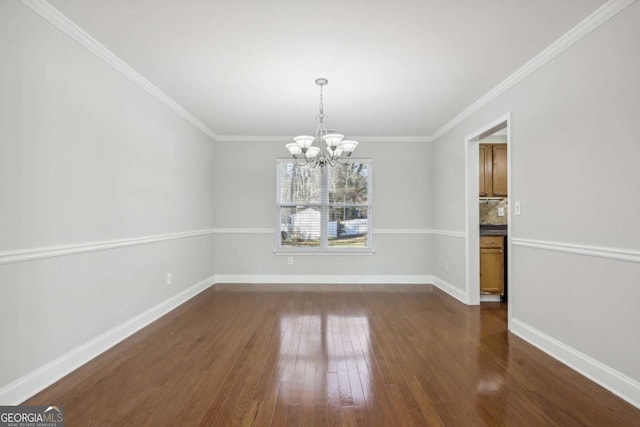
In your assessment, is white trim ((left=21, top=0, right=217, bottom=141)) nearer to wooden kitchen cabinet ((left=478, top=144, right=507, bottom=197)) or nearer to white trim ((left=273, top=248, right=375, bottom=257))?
white trim ((left=273, top=248, right=375, bottom=257))

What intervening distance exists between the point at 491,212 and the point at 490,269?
1202 mm

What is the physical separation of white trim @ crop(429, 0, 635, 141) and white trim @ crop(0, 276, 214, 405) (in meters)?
4.48

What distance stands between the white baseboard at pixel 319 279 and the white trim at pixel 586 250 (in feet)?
9.21

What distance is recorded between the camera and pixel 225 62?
3.20 m

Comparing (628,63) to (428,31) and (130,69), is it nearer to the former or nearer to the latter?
(428,31)

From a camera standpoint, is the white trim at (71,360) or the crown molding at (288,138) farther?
the crown molding at (288,138)

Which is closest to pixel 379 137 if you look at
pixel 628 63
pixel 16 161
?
pixel 628 63

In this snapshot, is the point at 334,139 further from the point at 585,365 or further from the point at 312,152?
the point at 585,365

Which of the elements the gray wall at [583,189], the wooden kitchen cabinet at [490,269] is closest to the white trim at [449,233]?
the wooden kitchen cabinet at [490,269]

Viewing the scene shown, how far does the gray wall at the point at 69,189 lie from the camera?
215cm

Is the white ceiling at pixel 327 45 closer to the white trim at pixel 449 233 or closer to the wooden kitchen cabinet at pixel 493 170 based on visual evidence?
the wooden kitchen cabinet at pixel 493 170

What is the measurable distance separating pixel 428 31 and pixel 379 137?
3.41m

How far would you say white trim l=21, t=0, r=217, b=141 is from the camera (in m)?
2.36
